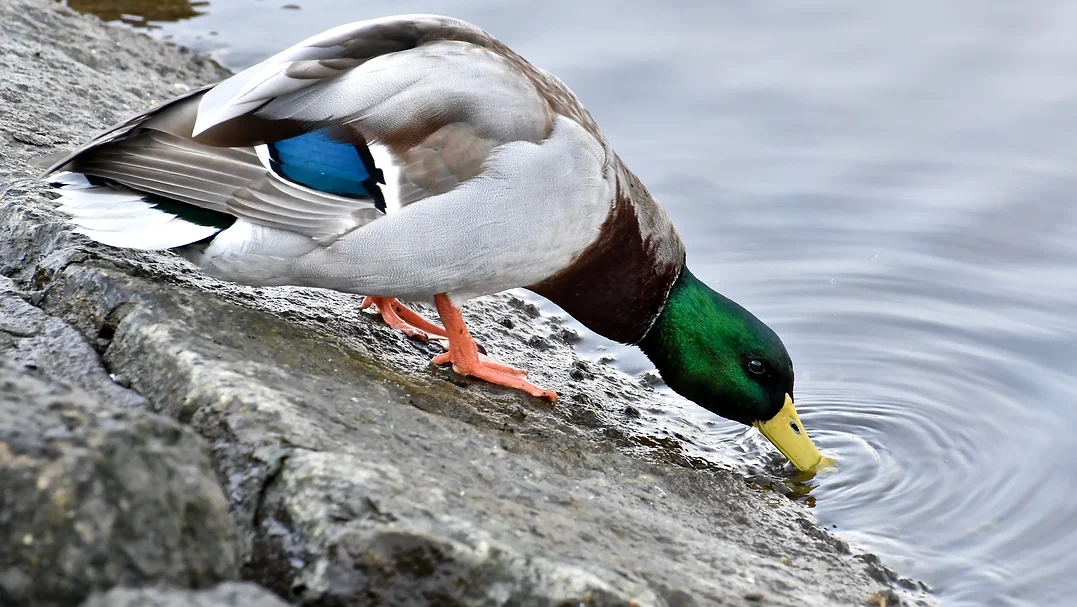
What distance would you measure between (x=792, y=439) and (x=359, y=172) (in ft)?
6.02

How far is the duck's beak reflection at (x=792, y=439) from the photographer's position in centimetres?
429

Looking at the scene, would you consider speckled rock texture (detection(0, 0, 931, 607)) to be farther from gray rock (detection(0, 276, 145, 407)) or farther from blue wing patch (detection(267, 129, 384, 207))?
blue wing patch (detection(267, 129, 384, 207))

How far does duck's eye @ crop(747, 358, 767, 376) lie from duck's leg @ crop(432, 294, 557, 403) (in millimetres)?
736

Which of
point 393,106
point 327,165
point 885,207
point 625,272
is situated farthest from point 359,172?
point 885,207

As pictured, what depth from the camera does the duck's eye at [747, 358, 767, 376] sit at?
14.0ft

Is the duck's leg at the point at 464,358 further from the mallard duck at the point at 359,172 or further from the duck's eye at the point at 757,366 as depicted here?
the duck's eye at the point at 757,366

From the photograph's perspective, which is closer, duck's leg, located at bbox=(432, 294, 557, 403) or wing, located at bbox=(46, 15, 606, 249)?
wing, located at bbox=(46, 15, 606, 249)

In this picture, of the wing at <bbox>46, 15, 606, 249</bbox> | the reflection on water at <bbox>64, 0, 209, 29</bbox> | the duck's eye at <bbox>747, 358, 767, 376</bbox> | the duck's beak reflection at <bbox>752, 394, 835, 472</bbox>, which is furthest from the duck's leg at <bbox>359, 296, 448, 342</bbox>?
the reflection on water at <bbox>64, 0, 209, 29</bbox>

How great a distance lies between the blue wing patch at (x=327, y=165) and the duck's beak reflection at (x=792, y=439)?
167cm

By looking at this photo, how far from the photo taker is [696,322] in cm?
434

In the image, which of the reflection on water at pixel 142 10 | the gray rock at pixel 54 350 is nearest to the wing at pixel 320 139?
the gray rock at pixel 54 350

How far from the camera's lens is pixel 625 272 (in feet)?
13.7

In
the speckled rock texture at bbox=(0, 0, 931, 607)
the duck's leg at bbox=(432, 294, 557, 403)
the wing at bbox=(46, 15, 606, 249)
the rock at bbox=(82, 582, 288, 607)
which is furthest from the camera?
the duck's leg at bbox=(432, 294, 557, 403)

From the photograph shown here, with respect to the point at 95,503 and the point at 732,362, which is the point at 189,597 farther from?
the point at 732,362
